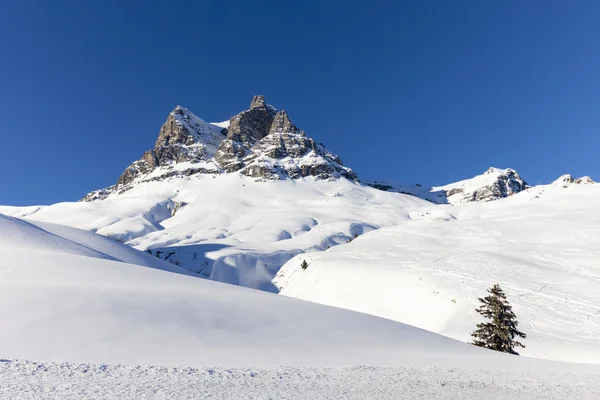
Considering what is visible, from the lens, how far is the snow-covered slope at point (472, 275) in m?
26.0

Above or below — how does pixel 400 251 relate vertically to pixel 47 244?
above

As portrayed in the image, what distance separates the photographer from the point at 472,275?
3472 cm

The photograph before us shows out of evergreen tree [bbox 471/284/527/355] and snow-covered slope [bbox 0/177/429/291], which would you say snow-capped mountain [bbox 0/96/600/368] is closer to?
snow-covered slope [bbox 0/177/429/291]

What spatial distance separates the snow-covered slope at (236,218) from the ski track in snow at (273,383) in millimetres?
52392

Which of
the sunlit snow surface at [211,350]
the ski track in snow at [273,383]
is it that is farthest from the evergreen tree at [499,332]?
the ski track in snow at [273,383]

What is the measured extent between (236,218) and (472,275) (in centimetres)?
10670

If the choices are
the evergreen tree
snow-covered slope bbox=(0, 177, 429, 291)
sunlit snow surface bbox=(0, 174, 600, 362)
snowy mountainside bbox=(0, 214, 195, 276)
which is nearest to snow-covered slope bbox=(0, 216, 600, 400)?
the evergreen tree

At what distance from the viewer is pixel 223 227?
399ft

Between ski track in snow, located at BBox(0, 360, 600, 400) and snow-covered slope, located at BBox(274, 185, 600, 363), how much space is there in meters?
13.8

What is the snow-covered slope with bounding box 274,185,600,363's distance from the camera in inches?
1024

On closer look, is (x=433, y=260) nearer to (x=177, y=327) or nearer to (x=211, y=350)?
(x=177, y=327)

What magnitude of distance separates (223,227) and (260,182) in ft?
236

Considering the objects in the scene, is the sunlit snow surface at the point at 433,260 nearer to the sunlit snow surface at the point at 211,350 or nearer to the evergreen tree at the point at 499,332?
the evergreen tree at the point at 499,332

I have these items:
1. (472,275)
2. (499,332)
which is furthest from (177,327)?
(472,275)
